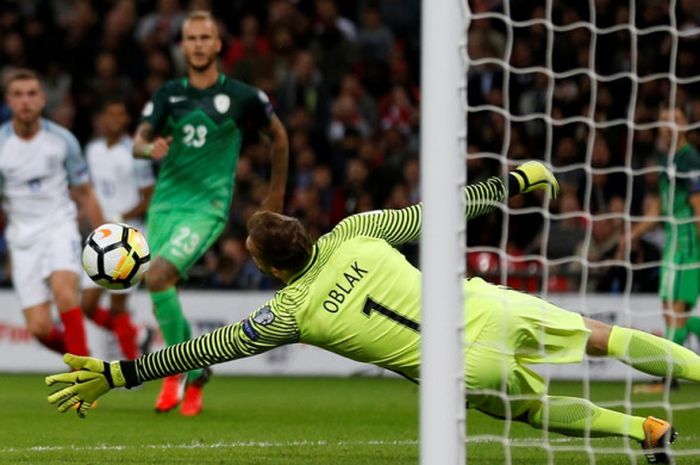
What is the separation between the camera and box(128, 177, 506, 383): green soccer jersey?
19.2 ft

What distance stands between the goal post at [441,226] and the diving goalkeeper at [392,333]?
958mm

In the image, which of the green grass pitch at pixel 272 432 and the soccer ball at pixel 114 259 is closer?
the green grass pitch at pixel 272 432

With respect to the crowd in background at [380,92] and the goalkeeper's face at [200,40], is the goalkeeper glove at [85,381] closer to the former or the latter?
the goalkeeper's face at [200,40]

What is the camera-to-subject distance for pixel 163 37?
16.5 m

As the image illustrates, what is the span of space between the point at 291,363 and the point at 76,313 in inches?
142

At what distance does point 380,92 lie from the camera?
1614cm

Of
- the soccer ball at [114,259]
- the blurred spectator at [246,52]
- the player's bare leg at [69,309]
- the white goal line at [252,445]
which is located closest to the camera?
the white goal line at [252,445]

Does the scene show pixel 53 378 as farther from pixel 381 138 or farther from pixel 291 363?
pixel 381 138

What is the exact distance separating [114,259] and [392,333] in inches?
85.6

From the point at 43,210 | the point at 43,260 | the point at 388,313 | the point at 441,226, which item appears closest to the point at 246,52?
the point at 43,210

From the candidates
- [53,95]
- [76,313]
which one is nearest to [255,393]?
[76,313]

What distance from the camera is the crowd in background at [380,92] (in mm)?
13438

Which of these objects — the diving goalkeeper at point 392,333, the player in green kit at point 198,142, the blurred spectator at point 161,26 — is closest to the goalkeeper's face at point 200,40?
the player in green kit at point 198,142

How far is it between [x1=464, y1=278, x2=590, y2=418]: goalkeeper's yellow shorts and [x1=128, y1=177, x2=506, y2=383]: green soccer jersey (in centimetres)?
25
